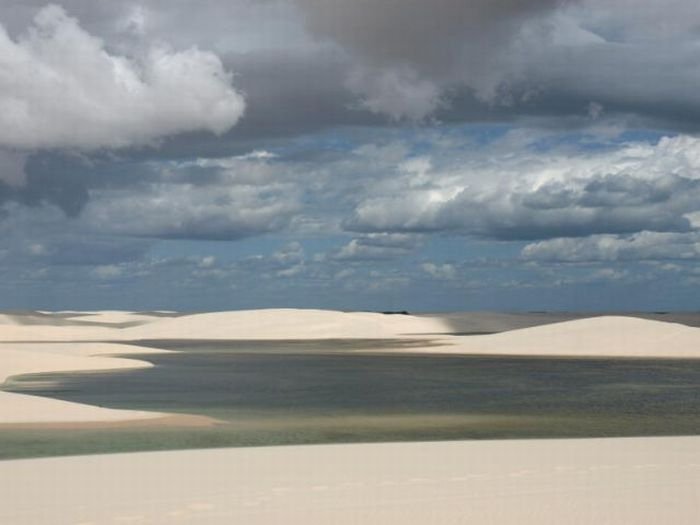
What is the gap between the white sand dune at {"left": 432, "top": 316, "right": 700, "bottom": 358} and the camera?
69438 millimetres

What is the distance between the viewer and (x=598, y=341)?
73875 mm

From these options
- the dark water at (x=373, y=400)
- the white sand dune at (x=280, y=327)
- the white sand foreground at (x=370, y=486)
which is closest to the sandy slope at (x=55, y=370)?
the dark water at (x=373, y=400)

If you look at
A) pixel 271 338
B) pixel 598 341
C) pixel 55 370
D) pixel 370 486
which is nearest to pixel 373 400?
pixel 370 486

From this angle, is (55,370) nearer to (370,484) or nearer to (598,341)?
(370,484)

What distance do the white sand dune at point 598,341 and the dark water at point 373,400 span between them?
1350 centimetres

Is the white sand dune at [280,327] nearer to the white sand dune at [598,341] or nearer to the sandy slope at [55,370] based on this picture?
the white sand dune at [598,341]

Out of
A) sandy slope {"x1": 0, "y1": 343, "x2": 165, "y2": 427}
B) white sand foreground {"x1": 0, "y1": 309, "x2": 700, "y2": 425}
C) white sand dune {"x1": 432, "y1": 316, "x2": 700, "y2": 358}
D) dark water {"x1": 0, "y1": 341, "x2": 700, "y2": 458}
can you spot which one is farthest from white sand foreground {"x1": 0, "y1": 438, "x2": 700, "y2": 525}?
white sand dune {"x1": 432, "y1": 316, "x2": 700, "y2": 358}

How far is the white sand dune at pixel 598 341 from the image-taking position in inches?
2734

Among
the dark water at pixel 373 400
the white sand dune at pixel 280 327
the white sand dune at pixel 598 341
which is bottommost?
the dark water at pixel 373 400

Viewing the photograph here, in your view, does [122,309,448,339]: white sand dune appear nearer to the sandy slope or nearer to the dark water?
the sandy slope

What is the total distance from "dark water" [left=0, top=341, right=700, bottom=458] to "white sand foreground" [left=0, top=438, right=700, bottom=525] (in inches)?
134

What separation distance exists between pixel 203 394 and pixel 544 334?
158 ft

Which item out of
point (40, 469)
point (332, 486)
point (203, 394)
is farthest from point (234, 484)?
point (203, 394)

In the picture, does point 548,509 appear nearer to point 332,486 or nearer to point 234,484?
point 332,486
